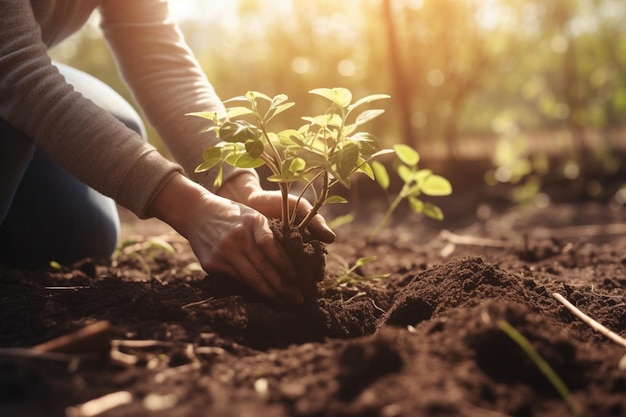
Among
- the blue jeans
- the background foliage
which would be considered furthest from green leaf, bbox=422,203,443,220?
the background foliage

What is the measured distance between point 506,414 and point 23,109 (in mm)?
1268

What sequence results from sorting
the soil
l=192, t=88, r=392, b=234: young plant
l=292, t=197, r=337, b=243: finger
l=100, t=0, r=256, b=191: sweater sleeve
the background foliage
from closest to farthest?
the soil → l=192, t=88, r=392, b=234: young plant → l=292, t=197, r=337, b=243: finger → l=100, t=0, r=256, b=191: sweater sleeve → the background foliage

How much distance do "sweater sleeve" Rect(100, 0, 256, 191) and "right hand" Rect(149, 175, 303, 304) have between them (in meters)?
0.33

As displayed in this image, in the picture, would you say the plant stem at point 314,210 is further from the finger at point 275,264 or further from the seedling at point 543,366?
the seedling at point 543,366

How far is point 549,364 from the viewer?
1.03 meters

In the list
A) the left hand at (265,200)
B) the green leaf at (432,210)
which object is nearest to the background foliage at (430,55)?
the green leaf at (432,210)

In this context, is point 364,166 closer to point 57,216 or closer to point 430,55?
point 57,216

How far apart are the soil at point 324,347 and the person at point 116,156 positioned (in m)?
0.15

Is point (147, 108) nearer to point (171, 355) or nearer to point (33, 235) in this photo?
point (33, 235)

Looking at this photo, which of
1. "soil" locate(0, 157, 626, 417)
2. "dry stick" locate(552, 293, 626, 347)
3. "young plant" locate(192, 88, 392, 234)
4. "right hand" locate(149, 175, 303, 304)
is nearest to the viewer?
"soil" locate(0, 157, 626, 417)

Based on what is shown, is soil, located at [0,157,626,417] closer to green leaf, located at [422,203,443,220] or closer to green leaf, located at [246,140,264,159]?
green leaf, located at [422,203,443,220]

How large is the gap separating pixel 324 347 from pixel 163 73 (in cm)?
113

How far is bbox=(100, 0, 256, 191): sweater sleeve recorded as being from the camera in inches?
72.6

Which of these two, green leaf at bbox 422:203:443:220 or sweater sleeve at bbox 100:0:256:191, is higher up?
sweater sleeve at bbox 100:0:256:191
